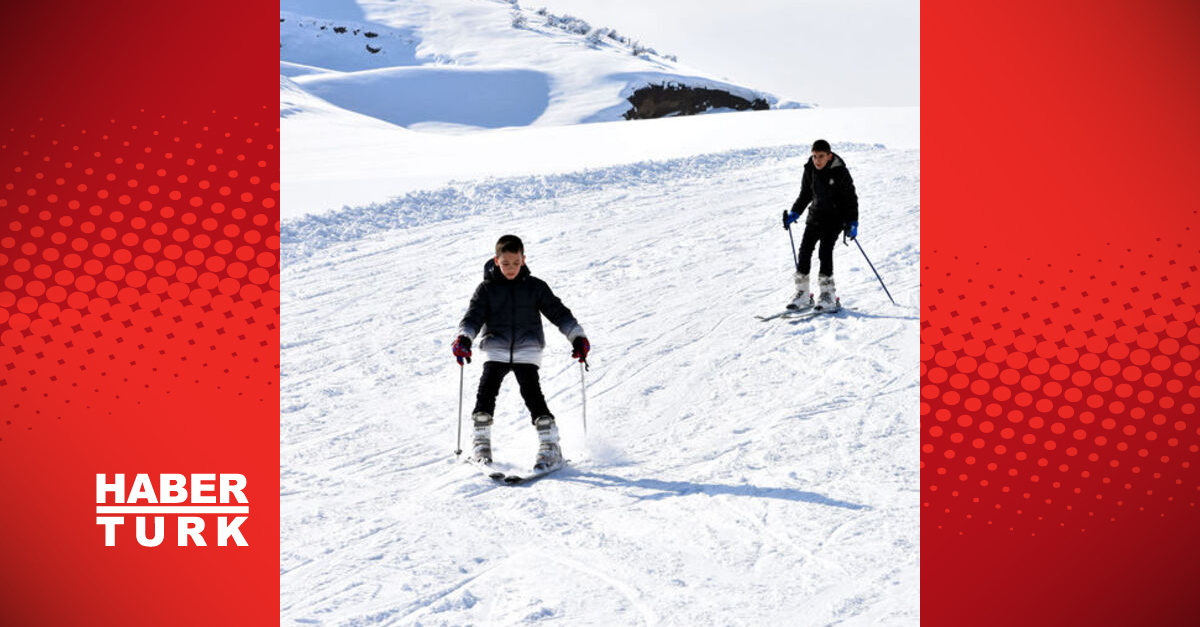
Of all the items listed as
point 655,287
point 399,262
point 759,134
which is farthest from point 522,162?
point 655,287

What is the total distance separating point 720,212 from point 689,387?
23.3ft

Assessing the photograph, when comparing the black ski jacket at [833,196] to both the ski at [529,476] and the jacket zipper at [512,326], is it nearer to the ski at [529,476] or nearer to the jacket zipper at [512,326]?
the jacket zipper at [512,326]

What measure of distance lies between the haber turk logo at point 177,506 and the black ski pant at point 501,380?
1.53m

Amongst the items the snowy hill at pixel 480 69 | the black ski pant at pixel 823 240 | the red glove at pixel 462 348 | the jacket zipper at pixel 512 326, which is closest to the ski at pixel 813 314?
the black ski pant at pixel 823 240

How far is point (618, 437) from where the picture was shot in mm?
7617

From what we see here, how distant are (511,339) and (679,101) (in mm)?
53354

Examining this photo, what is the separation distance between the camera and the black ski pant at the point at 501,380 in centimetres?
689

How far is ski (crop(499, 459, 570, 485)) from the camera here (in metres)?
6.59

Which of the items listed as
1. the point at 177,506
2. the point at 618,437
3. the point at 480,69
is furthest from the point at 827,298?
the point at 480,69

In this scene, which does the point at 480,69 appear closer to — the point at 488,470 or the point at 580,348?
the point at 580,348

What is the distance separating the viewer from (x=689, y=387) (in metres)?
8.59

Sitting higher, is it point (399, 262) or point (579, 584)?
point (399, 262)

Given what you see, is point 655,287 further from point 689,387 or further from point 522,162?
point 522,162

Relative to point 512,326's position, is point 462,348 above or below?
below
